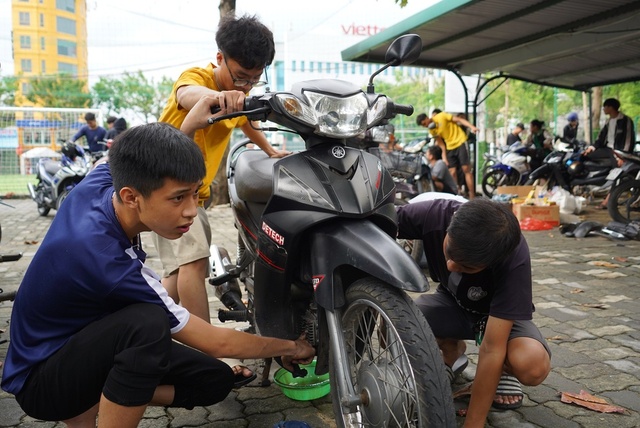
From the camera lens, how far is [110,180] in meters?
1.95

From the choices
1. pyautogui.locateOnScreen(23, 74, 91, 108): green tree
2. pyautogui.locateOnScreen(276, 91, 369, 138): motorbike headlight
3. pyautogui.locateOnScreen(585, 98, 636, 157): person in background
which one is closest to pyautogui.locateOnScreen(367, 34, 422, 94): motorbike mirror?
pyautogui.locateOnScreen(276, 91, 369, 138): motorbike headlight

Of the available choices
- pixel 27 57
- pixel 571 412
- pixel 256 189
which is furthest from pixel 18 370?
pixel 27 57

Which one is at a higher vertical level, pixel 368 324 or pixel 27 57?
pixel 27 57

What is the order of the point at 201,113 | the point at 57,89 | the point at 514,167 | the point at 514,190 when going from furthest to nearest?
the point at 57,89 → the point at 514,167 → the point at 514,190 → the point at 201,113

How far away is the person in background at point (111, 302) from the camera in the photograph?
1.69 meters

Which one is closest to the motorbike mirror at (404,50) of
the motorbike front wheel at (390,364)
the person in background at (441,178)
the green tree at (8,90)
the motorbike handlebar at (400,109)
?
the motorbike handlebar at (400,109)

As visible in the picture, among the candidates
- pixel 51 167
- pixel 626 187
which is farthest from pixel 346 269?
pixel 51 167

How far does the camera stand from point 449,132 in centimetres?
1091

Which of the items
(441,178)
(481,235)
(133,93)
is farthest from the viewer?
(133,93)

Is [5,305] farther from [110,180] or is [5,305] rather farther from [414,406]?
[414,406]

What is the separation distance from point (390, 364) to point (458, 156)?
953cm

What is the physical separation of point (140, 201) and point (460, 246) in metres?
1.05

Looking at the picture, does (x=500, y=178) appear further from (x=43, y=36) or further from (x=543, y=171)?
(x=43, y=36)

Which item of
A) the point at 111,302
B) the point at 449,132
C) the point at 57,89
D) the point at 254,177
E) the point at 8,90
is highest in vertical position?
the point at 57,89
